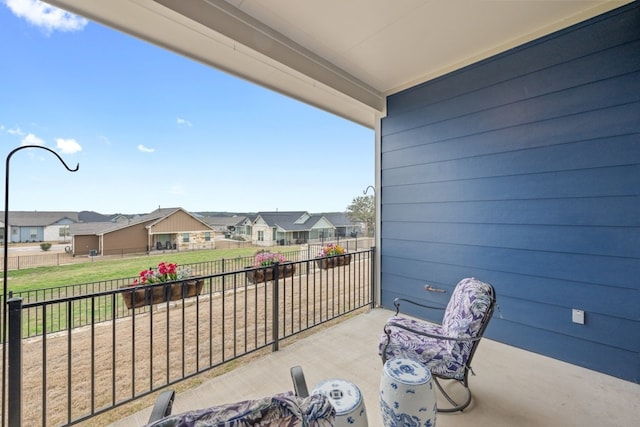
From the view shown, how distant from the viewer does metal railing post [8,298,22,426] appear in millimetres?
1366

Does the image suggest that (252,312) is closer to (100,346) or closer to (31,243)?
(100,346)

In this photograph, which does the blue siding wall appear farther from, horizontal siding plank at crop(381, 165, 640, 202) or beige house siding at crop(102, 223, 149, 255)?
beige house siding at crop(102, 223, 149, 255)

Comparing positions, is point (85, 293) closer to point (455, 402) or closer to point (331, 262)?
point (331, 262)

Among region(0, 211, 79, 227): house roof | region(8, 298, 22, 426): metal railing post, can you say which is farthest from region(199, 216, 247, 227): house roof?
region(8, 298, 22, 426): metal railing post

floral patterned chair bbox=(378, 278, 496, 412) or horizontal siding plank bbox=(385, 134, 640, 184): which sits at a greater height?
horizontal siding plank bbox=(385, 134, 640, 184)

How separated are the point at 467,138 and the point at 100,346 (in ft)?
14.7

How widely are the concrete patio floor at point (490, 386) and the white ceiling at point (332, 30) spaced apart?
2754 millimetres

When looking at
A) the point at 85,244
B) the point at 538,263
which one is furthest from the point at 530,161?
the point at 85,244

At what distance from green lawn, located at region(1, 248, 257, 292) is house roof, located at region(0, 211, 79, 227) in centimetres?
33

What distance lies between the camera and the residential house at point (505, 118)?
212 cm

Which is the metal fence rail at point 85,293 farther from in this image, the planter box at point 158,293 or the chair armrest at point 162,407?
the chair armrest at point 162,407

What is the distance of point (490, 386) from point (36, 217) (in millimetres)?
3671

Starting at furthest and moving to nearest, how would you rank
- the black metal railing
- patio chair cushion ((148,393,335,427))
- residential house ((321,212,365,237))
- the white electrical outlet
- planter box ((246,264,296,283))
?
residential house ((321,212,365,237))
planter box ((246,264,296,283))
the white electrical outlet
the black metal railing
patio chair cushion ((148,393,335,427))

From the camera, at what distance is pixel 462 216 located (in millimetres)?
2975
